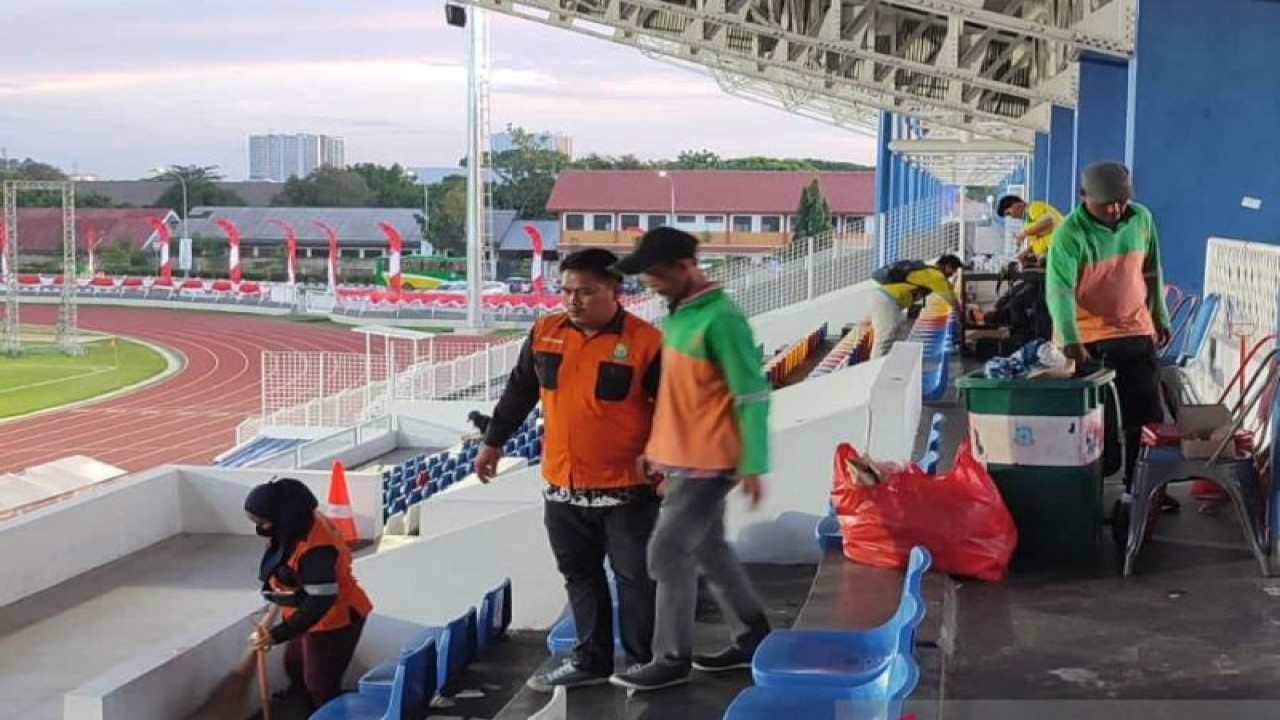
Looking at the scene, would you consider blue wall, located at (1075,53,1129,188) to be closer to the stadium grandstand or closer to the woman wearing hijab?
the stadium grandstand

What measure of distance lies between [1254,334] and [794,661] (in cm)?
479

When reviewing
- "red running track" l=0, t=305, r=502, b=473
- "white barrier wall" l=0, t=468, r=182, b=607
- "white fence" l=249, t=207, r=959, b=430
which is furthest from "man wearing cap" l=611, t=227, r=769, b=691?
"red running track" l=0, t=305, r=502, b=473

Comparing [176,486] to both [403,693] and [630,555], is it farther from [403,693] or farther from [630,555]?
A: [630,555]

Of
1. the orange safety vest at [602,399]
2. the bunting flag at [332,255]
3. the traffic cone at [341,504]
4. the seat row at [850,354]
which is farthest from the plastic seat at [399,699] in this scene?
the bunting flag at [332,255]

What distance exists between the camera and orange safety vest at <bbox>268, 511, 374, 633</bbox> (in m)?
5.79

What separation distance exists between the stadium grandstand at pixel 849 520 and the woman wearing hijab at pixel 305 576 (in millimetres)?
290

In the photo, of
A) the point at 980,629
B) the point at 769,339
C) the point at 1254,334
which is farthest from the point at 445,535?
the point at 769,339

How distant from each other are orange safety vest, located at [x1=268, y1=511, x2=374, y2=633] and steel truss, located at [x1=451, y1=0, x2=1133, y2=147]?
773cm

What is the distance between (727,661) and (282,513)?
2.05m

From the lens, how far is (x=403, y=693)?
572 cm

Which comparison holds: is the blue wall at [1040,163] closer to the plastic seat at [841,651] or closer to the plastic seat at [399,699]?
the plastic seat at [399,699]

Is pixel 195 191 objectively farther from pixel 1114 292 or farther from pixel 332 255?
pixel 1114 292

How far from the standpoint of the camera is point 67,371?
162 feet

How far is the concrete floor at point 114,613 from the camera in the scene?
1031cm
